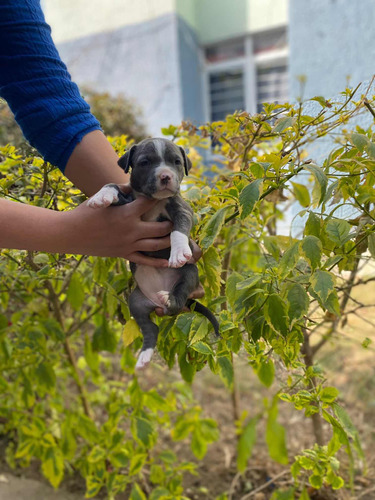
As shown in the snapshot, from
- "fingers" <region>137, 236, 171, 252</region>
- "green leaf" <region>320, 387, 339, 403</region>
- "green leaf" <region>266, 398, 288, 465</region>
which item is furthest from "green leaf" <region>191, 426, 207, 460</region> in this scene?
"green leaf" <region>266, 398, 288, 465</region>

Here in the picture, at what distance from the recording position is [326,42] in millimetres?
5406

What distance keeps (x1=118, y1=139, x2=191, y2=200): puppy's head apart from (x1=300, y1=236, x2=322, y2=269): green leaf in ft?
1.17

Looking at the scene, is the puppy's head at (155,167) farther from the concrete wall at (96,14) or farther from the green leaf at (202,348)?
the concrete wall at (96,14)

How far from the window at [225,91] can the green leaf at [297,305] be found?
630 centimetres

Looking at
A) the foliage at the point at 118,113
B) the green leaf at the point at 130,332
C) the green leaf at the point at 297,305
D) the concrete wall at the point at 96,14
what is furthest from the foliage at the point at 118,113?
the green leaf at the point at 297,305

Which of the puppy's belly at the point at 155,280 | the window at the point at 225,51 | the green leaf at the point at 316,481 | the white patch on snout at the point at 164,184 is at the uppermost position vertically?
the window at the point at 225,51

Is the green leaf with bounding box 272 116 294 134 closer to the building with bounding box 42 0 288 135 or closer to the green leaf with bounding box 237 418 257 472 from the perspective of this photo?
the green leaf with bounding box 237 418 257 472

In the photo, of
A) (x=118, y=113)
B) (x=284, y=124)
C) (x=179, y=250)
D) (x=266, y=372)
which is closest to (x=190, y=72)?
(x=118, y=113)

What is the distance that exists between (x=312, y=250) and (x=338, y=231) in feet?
0.37

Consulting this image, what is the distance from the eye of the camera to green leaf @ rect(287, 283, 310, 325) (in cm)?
108

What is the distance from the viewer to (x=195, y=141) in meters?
1.93

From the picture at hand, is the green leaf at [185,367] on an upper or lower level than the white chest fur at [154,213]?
lower

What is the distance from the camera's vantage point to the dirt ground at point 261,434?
211 centimetres

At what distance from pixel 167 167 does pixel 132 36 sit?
647cm
